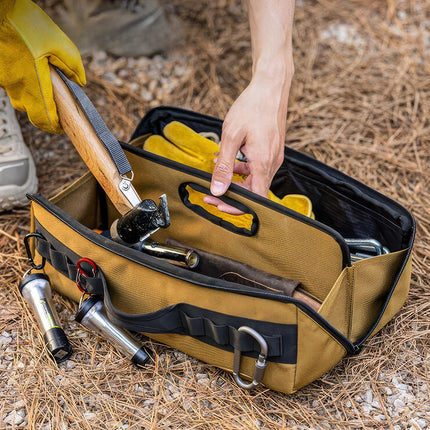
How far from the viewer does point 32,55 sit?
147 cm

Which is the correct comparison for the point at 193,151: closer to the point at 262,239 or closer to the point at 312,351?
the point at 262,239

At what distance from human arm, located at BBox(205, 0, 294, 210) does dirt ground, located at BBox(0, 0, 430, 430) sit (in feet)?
1.86

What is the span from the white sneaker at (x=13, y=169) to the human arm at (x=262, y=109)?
783 millimetres

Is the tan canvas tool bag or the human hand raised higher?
the human hand

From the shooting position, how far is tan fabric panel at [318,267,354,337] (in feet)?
4.28

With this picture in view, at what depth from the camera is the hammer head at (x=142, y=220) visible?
1397 mm

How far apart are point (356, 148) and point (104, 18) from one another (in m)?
1.37

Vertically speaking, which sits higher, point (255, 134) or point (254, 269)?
point (255, 134)

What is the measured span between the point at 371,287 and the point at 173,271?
54cm

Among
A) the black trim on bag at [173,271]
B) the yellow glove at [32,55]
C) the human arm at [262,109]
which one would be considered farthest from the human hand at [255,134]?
the yellow glove at [32,55]

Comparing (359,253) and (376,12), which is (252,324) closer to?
(359,253)

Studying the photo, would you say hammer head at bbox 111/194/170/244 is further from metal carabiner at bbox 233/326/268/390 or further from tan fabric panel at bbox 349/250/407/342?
tan fabric panel at bbox 349/250/407/342

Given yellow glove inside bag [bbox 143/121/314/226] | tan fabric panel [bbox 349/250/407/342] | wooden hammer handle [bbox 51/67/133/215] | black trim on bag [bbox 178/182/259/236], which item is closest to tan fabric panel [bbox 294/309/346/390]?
tan fabric panel [bbox 349/250/407/342]

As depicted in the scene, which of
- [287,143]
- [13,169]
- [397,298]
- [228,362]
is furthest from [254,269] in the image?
[13,169]
